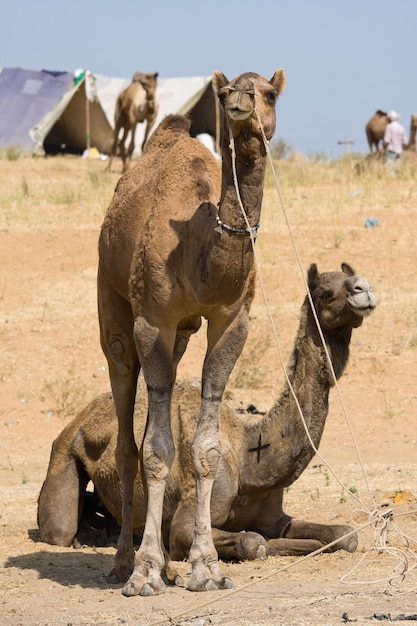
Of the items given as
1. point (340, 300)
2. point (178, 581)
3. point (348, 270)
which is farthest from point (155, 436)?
point (348, 270)

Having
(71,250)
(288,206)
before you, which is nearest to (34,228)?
(71,250)

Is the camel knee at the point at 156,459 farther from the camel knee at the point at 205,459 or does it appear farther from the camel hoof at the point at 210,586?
the camel hoof at the point at 210,586

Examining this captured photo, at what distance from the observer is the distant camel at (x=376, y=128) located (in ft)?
95.7

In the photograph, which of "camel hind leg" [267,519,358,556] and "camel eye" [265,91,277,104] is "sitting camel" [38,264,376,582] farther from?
"camel eye" [265,91,277,104]

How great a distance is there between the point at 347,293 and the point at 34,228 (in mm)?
10705

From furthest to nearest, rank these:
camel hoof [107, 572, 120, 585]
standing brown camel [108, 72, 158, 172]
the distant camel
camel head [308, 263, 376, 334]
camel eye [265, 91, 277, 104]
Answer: the distant camel → standing brown camel [108, 72, 158, 172] → camel head [308, 263, 376, 334] → camel hoof [107, 572, 120, 585] → camel eye [265, 91, 277, 104]

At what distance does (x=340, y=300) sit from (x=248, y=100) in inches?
78.2

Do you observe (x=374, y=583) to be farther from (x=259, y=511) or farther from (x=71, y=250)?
(x=71, y=250)

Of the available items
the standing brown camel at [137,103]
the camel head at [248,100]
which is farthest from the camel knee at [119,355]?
the standing brown camel at [137,103]

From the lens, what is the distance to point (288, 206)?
18141 mm

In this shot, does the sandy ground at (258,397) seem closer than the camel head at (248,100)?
No

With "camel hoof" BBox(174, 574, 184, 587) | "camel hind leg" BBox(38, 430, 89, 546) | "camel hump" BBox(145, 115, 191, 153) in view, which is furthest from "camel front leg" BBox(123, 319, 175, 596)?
"camel hind leg" BBox(38, 430, 89, 546)

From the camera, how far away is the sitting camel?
22.9ft

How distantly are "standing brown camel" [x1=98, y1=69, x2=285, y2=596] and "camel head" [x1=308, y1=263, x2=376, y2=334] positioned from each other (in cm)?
73
